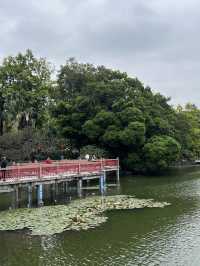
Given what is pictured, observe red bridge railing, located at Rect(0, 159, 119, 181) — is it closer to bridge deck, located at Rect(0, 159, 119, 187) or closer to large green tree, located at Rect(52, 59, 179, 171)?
bridge deck, located at Rect(0, 159, 119, 187)

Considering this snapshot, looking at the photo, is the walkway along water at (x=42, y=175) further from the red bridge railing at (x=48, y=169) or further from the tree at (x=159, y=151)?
the tree at (x=159, y=151)

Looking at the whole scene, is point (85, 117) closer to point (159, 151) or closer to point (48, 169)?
point (159, 151)

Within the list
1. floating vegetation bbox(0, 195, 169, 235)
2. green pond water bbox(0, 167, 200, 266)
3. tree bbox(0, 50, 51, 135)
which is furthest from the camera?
tree bbox(0, 50, 51, 135)

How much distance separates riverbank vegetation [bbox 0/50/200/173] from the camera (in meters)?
49.1

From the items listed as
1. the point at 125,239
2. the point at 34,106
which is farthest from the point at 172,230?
the point at 34,106

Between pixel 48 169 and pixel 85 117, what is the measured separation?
22.1 metres

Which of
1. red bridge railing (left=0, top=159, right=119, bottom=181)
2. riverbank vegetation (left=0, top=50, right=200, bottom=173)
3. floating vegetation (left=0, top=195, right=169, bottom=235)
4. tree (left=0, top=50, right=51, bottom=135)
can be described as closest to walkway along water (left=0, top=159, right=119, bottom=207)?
red bridge railing (left=0, top=159, right=119, bottom=181)

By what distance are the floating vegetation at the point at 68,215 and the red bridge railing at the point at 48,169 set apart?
2.23m

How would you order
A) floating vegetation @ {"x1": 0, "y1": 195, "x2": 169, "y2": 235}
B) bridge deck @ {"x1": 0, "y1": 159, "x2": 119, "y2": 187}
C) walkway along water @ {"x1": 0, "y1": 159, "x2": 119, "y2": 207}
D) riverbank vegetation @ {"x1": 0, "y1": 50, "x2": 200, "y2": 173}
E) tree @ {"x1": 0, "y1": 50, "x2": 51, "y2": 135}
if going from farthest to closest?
1. tree @ {"x1": 0, "y1": 50, "x2": 51, "y2": 135}
2. riverbank vegetation @ {"x1": 0, "y1": 50, "x2": 200, "y2": 173}
3. walkway along water @ {"x1": 0, "y1": 159, "x2": 119, "y2": 207}
4. bridge deck @ {"x1": 0, "y1": 159, "x2": 119, "y2": 187}
5. floating vegetation @ {"x1": 0, "y1": 195, "x2": 169, "y2": 235}

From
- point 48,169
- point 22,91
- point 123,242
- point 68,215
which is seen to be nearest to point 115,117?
point 22,91

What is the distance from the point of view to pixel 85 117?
174 feet

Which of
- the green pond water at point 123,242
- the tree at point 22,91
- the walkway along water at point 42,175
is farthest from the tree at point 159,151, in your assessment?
the green pond water at point 123,242

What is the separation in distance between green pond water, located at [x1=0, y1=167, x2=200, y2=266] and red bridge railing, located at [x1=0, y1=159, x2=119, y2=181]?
9.38ft

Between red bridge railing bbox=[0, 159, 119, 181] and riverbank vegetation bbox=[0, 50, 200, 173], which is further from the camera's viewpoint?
riverbank vegetation bbox=[0, 50, 200, 173]
